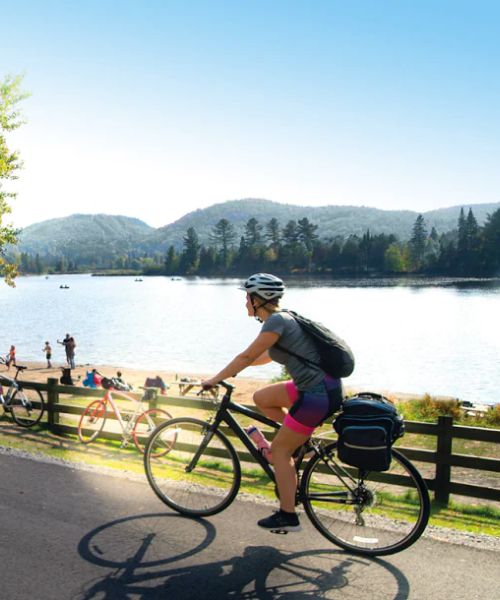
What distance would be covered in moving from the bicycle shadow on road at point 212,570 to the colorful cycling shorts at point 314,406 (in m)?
1.11

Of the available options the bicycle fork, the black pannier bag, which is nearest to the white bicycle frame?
the bicycle fork

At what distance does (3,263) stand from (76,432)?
1274 cm

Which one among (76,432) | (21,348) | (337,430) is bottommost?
(21,348)

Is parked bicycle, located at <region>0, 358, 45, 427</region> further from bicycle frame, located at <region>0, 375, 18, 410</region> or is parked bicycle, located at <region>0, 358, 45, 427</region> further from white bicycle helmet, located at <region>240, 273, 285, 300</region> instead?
white bicycle helmet, located at <region>240, 273, 285, 300</region>

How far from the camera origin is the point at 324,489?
5.45 metres

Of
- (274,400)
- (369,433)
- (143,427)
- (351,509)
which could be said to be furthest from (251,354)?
(143,427)

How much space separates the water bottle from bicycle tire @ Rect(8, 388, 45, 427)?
6324 mm

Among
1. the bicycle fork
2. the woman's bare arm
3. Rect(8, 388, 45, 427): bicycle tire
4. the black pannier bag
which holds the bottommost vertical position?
Rect(8, 388, 45, 427): bicycle tire

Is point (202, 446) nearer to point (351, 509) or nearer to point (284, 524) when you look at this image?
point (284, 524)

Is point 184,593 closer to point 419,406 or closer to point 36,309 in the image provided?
point 419,406

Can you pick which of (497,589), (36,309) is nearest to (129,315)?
(36,309)

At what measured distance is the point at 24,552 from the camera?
16.3ft

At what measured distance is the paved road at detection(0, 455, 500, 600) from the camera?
4367 mm

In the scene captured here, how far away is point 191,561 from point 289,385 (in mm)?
1694
